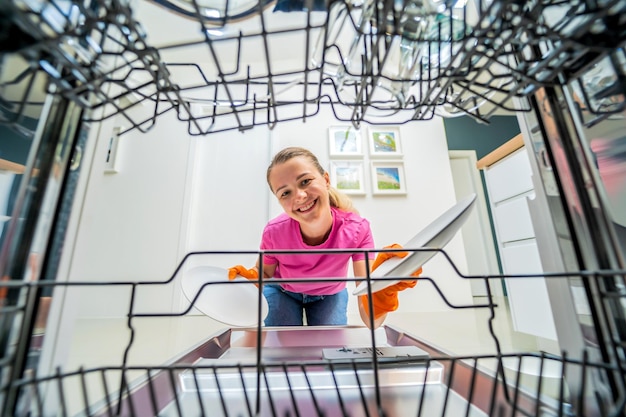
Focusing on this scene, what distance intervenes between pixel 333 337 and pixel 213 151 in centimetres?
215

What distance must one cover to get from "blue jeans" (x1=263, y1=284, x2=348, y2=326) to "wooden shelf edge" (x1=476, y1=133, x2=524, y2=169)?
3.02ft

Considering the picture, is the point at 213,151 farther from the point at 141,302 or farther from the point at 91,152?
the point at 91,152

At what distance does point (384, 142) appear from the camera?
7.83 feet

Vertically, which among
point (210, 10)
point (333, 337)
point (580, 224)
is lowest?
point (333, 337)

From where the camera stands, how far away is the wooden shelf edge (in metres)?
1.09

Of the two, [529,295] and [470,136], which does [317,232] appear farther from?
[470,136]

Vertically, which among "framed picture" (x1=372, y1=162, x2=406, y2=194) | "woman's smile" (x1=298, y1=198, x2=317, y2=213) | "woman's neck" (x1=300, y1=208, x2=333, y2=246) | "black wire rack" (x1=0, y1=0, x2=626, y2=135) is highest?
"framed picture" (x1=372, y1=162, x2=406, y2=194)

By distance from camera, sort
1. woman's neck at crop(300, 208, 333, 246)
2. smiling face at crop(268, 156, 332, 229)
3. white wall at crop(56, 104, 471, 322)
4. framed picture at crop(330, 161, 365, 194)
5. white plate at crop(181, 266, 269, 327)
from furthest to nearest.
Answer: framed picture at crop(330, 161, 365, 194) → white wall at crop(56, 104, 471, 322) → woman's neck at crop(300, 208, 333, 246) → smiling face at crop(268, 156, 332, 229) → white plate at crop(181, 266, 269, 327)

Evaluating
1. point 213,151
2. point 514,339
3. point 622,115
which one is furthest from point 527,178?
A: point 213,151

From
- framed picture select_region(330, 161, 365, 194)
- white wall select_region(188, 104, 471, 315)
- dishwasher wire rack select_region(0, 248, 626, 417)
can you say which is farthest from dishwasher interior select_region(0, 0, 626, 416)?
framed picture select_region(330, 161, 365, 194)

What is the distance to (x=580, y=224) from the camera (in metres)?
0.26

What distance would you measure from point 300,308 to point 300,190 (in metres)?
0.47

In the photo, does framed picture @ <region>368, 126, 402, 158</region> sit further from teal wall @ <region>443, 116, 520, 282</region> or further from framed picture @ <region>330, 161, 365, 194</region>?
teal wall @ <region>443, 116, 520, 282</region>

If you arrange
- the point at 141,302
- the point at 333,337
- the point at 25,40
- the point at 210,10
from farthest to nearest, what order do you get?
the point at 141,302, the point at 333,337, the point at 210,10, the point at 25,40
